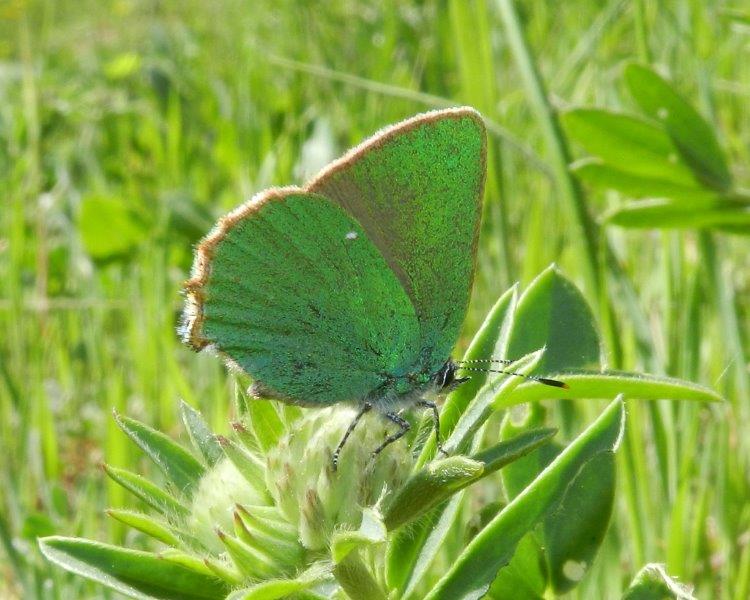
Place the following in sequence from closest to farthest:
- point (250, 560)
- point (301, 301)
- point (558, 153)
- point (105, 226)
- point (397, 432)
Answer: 1. point (250, 560)
2. point (397, 432)
3. point (301, 301)
4. point (558, 153)
5. point (105, 226)

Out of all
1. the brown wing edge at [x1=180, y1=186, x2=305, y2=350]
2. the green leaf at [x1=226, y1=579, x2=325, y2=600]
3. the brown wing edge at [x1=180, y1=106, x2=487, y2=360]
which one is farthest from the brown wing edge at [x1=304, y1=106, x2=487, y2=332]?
the green leaf at [x1=226, y1=579, x2=325, y2=600]

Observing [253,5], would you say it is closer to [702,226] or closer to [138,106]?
[138,106]

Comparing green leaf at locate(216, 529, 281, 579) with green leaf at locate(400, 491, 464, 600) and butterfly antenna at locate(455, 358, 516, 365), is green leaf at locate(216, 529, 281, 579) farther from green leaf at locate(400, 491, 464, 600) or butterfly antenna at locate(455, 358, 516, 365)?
butterfly antenna at locate(455, 358, 516, 365)

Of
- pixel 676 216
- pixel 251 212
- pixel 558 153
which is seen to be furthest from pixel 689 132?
pixel 251 212

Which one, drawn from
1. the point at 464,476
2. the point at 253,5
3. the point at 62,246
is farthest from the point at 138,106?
the point at 464,476

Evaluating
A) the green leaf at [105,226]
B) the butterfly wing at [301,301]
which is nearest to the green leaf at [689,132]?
the butterfly wing at [301,301]

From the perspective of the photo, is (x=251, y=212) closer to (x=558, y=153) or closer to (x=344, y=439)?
(x=344, y=439)

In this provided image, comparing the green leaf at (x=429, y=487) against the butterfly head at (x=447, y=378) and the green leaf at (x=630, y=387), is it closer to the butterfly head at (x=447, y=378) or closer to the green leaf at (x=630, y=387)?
the green leaf at (x=630, y=387)
